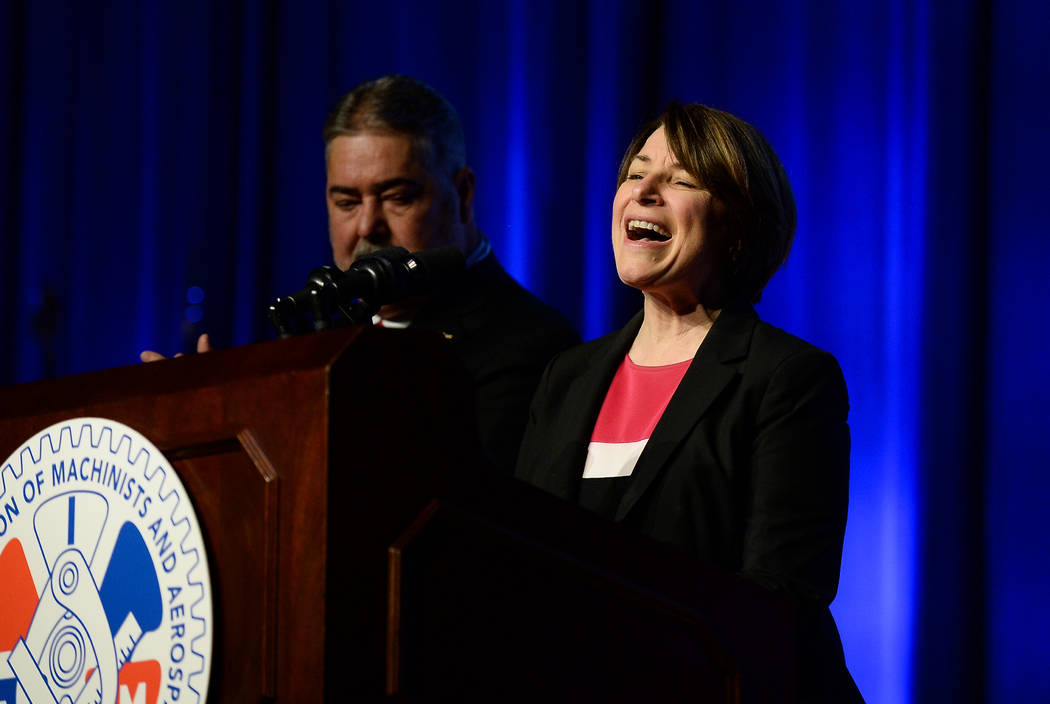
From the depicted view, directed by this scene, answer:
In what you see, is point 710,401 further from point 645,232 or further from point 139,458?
point 139,458

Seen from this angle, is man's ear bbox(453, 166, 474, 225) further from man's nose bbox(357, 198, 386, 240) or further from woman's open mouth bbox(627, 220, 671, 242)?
woman's open mouth bbox(627, 220, 671, 242)

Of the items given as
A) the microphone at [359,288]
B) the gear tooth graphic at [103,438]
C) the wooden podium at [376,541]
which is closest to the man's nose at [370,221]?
the microphone at [359,288]

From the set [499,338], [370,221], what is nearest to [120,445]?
[499,338]

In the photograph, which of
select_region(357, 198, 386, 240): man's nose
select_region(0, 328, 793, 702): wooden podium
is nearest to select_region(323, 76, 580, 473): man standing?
select_region(357, 198, 386, 240): man's nose

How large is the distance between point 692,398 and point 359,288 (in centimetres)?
56

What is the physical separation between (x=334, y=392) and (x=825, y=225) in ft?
6.64

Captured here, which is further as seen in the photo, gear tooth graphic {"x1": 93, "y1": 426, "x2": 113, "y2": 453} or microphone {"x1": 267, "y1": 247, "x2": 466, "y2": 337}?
microphone {"x1": 267, "y1": 247, "x2": 466, "y2": 337}

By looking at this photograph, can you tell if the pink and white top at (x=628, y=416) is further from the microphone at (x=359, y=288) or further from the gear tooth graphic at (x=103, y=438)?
the gear tooth graphic at (x=103, y=438)

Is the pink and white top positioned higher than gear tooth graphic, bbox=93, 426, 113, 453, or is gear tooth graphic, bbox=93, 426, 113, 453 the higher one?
the pink and white top

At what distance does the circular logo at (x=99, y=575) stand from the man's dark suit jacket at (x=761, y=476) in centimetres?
71

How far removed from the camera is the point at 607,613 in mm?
1092

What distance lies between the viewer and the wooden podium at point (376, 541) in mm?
887

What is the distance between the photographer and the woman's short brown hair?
182 cm

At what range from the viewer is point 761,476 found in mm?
1525
